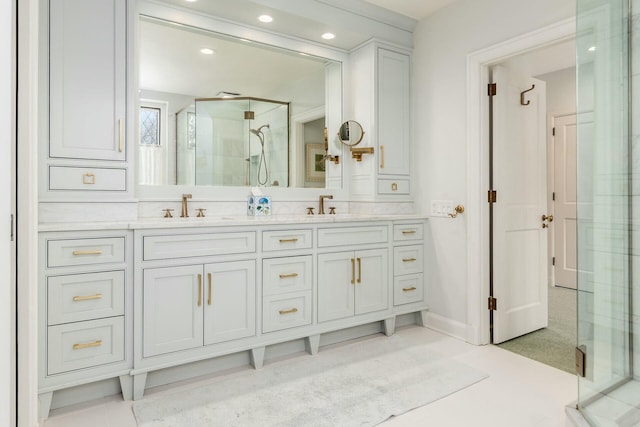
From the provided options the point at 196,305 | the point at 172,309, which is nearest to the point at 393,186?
the point at 196,305

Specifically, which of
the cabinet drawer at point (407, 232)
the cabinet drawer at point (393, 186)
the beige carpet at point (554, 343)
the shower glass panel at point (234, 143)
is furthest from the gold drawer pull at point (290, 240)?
the beige carpet at point (554, 343)

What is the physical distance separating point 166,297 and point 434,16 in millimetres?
2998

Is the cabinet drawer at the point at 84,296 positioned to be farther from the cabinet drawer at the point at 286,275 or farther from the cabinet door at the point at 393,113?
the cabinet door at the point at 393,113

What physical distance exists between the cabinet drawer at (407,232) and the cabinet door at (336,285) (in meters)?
0.48

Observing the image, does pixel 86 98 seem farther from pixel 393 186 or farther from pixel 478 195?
pixel 478 195

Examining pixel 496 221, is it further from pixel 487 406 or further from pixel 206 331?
pixel 206 331

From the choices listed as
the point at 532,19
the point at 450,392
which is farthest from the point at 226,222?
the point at 532,19

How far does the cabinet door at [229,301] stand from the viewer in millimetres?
2207

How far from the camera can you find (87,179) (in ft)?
7.18

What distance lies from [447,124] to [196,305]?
234 cm

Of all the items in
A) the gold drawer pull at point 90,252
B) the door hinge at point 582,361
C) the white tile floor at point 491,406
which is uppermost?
the gold drawer pull at point 90,252

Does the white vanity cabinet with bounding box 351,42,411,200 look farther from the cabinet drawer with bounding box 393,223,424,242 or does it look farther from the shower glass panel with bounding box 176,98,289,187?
the shower glass panel with bounding box 176,98,289,187

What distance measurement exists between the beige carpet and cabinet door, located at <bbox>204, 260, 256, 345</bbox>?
74.8 inches

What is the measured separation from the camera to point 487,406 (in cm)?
198
